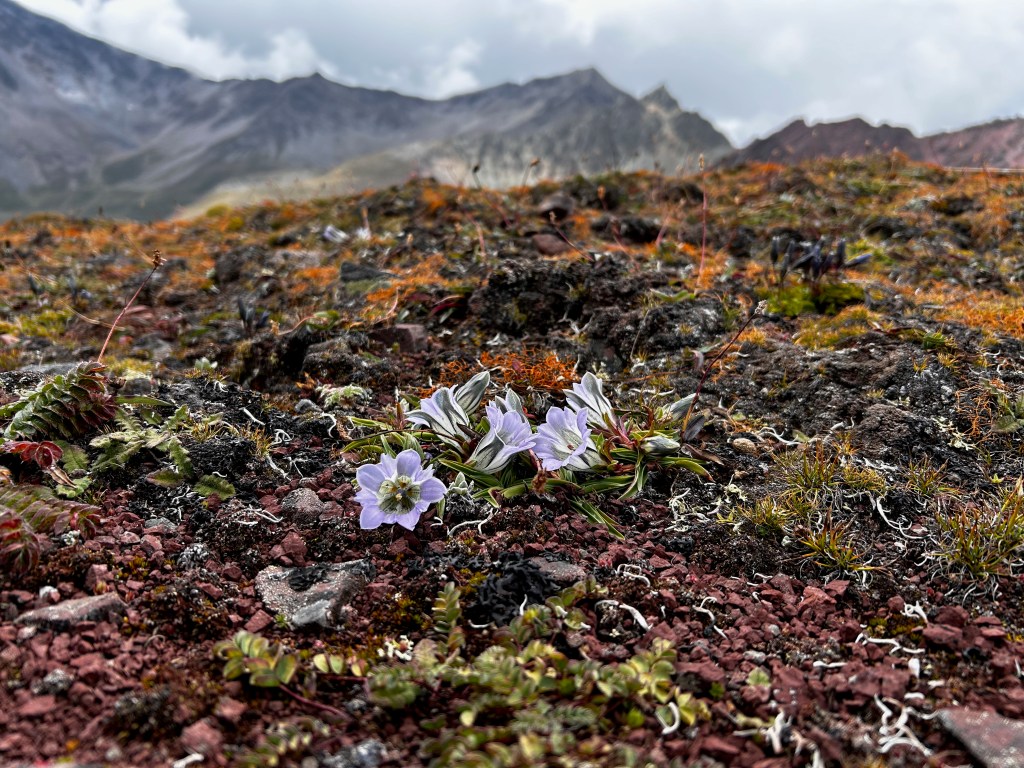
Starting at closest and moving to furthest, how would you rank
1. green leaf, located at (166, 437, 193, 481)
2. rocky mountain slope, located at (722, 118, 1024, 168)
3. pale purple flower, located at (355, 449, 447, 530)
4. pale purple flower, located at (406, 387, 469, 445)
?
pale purple flower, located at (355, 449, 447, 530)
green leaf, located at (166, 437, 193, 481)
pale purple flower, located at (406, 387, 469, 445)
rocky mountain slope, located at (722, 118, 1024, 168)

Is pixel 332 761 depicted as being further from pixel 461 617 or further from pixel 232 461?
pixel 232 461

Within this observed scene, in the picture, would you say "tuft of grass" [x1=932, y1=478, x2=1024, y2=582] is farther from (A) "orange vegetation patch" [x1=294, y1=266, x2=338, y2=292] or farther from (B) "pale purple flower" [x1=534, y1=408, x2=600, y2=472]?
(A) "orange vegetation patch" [x1=294, y1=266, x2=338, y2=292]

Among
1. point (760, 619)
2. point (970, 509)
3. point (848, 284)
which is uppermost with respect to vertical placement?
point (848, 284)

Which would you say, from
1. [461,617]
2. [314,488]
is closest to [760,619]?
[461,617]

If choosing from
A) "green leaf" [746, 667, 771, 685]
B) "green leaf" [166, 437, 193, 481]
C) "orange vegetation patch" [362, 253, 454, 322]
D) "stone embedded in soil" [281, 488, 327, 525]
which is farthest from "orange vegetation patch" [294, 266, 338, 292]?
"green leaf" [746, 667, 771, 685]

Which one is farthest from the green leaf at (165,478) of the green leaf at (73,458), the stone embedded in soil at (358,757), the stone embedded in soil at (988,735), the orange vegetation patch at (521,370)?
the stone embedded in soil at (988,735)

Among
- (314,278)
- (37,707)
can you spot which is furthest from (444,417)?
(314,278)
